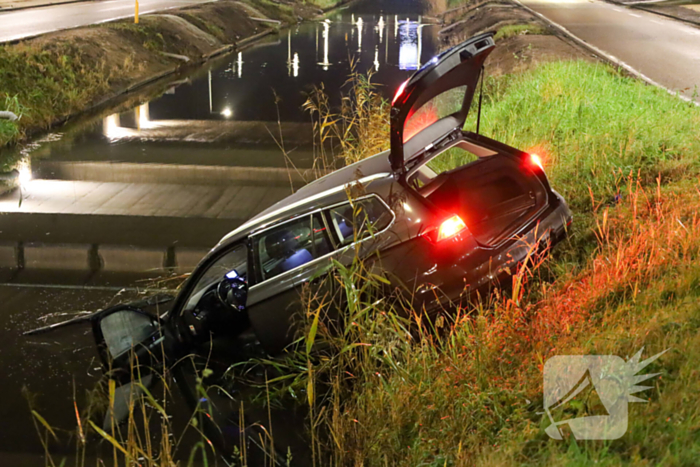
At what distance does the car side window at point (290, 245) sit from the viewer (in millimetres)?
4652

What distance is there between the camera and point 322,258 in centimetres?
446

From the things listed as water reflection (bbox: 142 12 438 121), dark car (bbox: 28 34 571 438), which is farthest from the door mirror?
water reflection (bbox: 142 12 438 121)

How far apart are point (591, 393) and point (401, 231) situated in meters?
1.56

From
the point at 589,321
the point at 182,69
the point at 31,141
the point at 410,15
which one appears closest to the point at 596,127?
the point at 589,321

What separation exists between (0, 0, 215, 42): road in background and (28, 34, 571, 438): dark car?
16.5 metres

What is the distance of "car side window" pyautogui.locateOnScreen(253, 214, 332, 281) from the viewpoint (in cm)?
465

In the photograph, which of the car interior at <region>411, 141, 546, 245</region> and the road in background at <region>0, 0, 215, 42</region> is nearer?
the car interior at <region>411, 141, 546, 245</region>

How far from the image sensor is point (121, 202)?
959 centimetres

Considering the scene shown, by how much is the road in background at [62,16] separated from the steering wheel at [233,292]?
1643cm

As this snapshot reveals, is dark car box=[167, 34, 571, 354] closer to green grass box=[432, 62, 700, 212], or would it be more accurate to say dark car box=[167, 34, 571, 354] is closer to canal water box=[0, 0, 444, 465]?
canal water box=[0, 0, 444, 465]

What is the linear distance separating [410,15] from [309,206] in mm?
45006

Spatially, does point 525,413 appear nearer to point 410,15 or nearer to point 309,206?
point 309,206

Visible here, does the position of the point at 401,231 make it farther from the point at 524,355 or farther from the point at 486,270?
the point at 524,355

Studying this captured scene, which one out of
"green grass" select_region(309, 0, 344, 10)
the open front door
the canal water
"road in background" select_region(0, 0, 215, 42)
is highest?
the open front door
